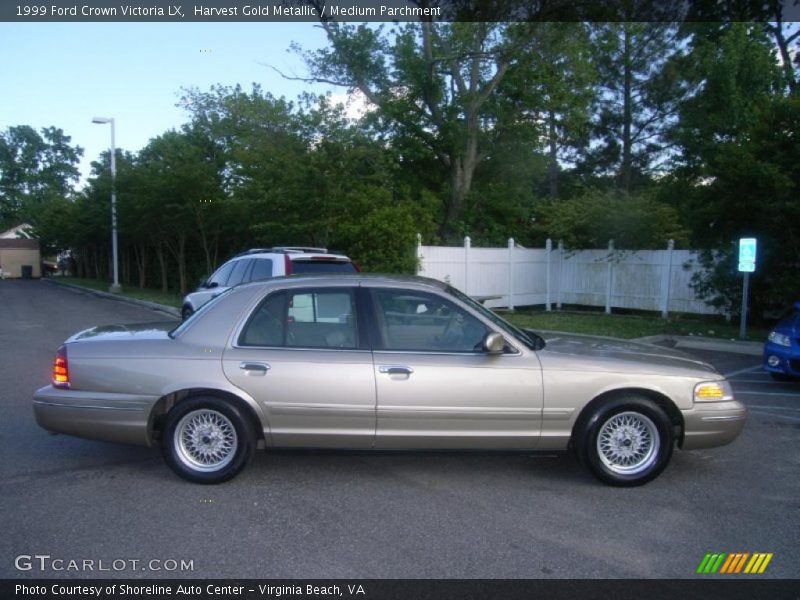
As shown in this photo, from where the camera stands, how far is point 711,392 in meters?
5.16

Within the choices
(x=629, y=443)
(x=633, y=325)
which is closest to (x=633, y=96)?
(x=633, y=325)

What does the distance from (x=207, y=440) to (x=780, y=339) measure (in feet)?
26.1

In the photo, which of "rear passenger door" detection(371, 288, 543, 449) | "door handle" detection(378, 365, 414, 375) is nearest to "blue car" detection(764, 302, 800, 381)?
"rear passenger door" detection(371, 288, 543, 449)

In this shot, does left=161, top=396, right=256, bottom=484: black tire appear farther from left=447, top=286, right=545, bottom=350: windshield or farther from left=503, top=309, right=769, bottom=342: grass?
left=503, top=309, right=769, bottom=342: grass

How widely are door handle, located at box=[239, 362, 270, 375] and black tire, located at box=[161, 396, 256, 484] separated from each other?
0.29 metres

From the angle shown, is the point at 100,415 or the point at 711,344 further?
the point at 711,344

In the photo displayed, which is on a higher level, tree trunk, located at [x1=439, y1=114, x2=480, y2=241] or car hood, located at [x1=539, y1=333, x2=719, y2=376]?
tree trunk, located at [x1=439, y1=114, x2=480, y2=241]

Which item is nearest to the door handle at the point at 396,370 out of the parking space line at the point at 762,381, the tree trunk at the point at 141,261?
the parking space line at the point at 762,381

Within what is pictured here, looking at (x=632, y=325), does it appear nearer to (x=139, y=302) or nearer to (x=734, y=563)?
(x=734, y=563)

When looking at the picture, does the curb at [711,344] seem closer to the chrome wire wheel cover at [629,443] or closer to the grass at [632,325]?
the grass at [632,325]

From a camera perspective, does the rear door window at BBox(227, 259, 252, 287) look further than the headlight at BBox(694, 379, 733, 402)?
Yes

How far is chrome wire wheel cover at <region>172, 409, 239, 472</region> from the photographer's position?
503cm

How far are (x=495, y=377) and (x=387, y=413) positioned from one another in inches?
33.3
